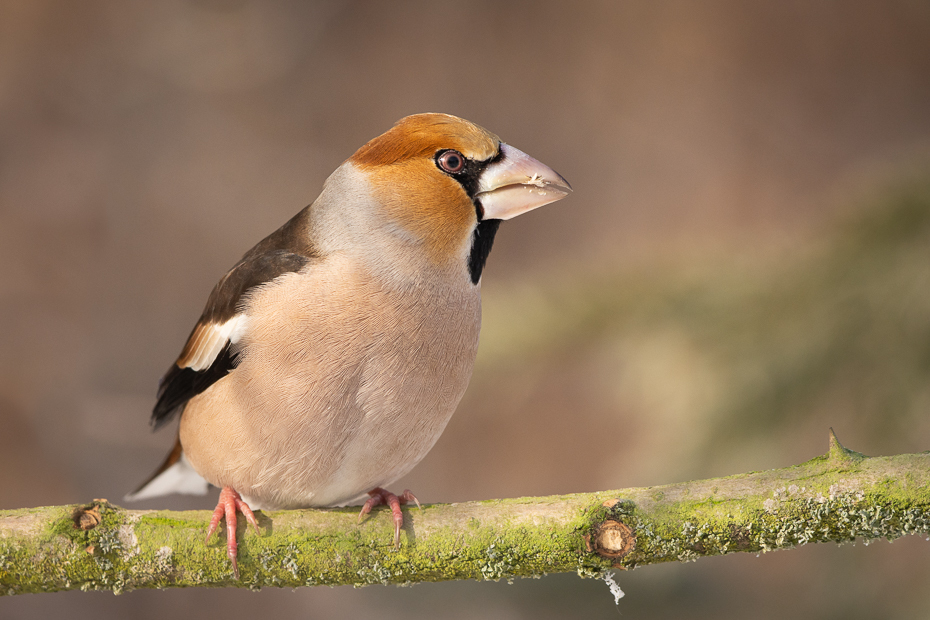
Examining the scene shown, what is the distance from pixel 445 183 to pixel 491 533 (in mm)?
882

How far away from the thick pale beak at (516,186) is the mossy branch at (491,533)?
29.0 inches

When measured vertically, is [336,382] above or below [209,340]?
below

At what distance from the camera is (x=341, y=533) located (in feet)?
6.30

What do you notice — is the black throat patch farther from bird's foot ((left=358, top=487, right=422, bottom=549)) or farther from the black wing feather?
bird's foot ((left=358, top=487, right=422, bottom=549))

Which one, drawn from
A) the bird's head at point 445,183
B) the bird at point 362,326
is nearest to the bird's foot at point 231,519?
the bird at point 362,326

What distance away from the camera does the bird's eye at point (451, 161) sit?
7.00ft

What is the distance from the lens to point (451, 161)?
2.13 m

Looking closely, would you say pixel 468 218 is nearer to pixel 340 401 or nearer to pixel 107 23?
pixel 340 401

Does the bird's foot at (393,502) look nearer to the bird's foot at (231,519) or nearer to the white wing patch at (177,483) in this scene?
the bird's foot at (231,519)

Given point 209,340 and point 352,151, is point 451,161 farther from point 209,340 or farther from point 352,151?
point 352,151

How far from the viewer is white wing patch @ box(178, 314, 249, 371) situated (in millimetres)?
2127

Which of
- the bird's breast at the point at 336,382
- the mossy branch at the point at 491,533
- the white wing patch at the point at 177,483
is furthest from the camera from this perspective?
the white wing patch at the point at 177,483

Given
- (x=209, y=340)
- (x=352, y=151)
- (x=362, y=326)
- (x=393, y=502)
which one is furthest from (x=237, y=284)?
(x=352, y=151)

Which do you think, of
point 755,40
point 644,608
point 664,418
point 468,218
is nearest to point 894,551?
point 644,608
